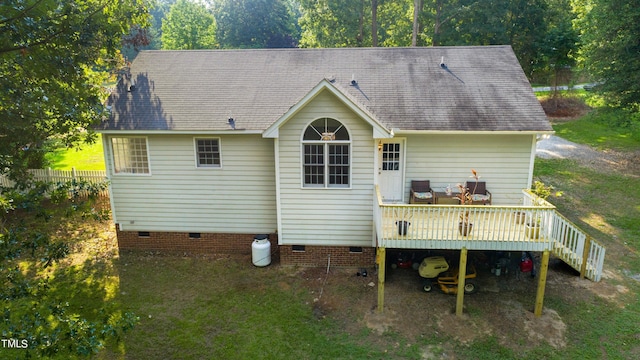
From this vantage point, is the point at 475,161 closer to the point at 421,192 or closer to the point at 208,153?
the point at 421,192

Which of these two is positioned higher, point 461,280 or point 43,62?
point 43,62

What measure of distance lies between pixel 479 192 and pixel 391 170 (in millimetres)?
2545

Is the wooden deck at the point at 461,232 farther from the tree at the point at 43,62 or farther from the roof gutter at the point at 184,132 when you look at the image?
the tree at the point at 43,62

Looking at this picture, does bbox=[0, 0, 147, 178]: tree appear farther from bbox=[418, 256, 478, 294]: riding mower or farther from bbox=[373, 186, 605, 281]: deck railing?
bbox=[418, 256, 478, 294]: riding mower

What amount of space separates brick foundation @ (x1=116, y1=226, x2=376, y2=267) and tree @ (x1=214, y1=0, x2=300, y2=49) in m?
39.8

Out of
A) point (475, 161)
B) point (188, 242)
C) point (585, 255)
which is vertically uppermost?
point (475, 161)

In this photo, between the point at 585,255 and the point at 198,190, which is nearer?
the point at 585,255

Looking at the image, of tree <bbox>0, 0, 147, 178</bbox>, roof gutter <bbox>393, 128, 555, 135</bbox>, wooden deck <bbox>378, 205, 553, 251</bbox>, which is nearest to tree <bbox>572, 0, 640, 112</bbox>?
roof gutter <bbox>393, 128, 555, 135</bbox>

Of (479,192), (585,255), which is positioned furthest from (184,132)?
(585,255)

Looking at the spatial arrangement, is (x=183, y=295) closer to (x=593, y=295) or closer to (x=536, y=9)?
(x=593, y=295)

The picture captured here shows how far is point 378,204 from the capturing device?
10.0 meters

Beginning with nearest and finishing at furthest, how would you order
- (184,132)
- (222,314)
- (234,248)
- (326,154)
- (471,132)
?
(222,314) → (326,154) → (471,132) → (184,132) → (234,248)

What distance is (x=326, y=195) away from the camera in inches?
443

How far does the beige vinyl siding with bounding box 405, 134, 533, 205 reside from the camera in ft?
38.1
